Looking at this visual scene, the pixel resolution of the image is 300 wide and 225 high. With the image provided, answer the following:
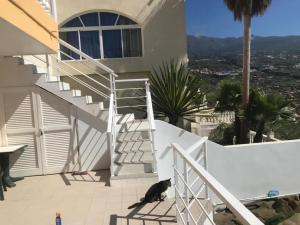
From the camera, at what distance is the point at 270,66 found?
22.3 metres

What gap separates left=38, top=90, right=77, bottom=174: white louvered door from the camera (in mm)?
7805

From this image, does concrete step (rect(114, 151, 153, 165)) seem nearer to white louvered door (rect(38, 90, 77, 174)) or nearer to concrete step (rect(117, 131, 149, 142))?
concrete step (rect(117, 131, 149, 142))

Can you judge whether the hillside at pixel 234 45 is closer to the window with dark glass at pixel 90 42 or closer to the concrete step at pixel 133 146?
the window with dark glass at pixel 90 42

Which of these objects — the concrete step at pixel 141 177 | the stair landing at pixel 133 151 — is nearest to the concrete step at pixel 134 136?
the stair landing at pixel 133 151

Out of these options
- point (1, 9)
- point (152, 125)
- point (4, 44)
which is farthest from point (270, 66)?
point (1, 9)

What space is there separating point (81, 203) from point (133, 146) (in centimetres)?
212

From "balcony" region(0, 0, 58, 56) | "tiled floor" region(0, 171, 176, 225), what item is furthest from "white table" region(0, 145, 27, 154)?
"balcony" region(0, 0, 58, 56)

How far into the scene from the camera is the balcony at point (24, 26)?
13.6 feet

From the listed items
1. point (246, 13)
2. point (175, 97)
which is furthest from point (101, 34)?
point (246, 13)

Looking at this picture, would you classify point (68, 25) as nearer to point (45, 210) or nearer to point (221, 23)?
point (45, 210)

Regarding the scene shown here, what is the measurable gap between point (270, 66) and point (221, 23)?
30.5 ft

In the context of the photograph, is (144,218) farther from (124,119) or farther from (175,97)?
(175,97)

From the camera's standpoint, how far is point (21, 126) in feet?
25.5

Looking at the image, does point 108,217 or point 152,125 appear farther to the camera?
point 152,125
